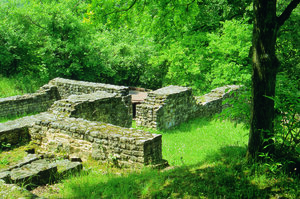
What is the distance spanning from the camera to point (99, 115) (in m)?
10.2

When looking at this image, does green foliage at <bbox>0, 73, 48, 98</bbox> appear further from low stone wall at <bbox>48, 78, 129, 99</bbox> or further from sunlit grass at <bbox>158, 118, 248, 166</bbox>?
sunlit grass at <bbox>158, 118, 248, 166</bbox>

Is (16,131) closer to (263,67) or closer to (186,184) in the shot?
(186,184)

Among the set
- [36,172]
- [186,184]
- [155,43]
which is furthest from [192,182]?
[155,43]

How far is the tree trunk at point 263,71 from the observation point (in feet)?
14.8

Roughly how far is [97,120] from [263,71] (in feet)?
22.7

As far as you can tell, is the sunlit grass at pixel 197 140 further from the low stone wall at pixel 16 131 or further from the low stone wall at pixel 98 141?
the low stone wall at pixel 16 131

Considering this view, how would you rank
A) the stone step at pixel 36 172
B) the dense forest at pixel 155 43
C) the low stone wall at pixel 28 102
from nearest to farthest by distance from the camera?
the stone step at pixel 36 172 → the low stone wall at pixel 28 102 → the dense forest at pixel 155 43

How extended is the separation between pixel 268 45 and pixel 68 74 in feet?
51.9

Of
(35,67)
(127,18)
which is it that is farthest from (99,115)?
(35,67)

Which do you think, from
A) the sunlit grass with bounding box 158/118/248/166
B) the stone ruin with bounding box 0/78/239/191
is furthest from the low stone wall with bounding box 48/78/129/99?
the sunlit grass with bounding box 158/118/248/166

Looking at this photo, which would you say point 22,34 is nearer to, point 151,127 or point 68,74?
point 68,74

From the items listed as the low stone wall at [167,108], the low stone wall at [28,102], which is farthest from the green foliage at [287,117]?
the low stone wall at [28,102]

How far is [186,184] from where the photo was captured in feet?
15.1

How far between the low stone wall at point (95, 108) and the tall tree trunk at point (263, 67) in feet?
19.9
